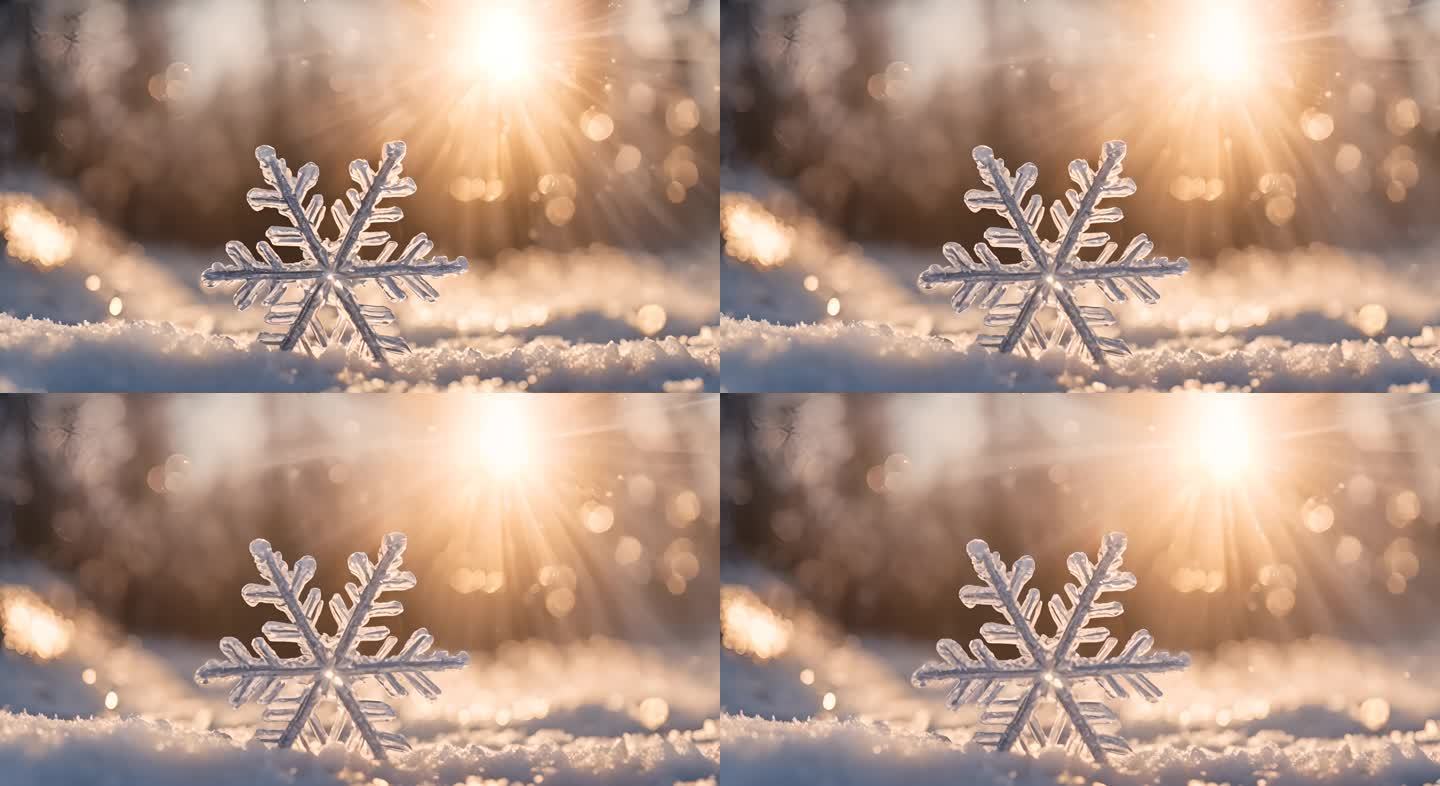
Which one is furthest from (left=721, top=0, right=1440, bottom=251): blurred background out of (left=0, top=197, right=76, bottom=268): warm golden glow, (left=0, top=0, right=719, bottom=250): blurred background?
(left=0, top=197, right=76, bottom=268): warm golden glow

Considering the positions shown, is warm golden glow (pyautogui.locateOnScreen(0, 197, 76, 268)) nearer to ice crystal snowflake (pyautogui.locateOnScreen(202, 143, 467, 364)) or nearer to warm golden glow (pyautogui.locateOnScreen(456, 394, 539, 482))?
ice crystal snowflake (pyautogui.locateOnScreen(202, 143, 467, 364))

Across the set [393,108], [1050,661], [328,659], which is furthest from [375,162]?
[1050,661]

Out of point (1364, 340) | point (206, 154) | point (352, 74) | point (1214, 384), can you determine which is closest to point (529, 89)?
point (352, 74)

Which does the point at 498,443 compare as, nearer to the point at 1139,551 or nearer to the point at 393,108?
the point at 393,108

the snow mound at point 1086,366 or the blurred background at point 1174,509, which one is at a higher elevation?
the snow mound at point 1086,366

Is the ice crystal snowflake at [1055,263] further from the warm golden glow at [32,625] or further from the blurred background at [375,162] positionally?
the warm golden glow at [32,625]

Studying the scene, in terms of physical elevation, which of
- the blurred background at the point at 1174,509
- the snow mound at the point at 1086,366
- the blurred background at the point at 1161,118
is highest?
the blurred background at the point at 1161,118

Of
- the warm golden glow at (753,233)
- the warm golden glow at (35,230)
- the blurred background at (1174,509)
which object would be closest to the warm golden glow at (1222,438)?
the blurred background at (1174,509)

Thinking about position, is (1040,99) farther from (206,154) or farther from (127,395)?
(127,395)
